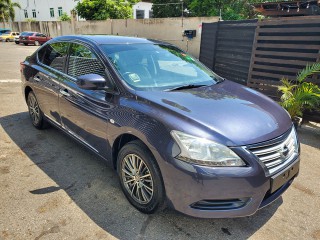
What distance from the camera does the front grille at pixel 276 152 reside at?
2.18 metres

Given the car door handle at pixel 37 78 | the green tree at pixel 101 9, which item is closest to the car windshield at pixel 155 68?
the car door handle at pixel 37 78

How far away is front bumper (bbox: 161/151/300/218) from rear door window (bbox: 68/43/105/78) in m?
1.48

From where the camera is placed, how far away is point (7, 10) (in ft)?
138

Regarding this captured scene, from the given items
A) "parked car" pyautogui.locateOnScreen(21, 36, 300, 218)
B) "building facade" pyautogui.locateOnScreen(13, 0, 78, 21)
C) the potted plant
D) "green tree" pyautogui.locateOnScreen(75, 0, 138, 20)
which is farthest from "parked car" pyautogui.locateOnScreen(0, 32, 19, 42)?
the potted plant

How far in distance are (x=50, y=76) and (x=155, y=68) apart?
165cm

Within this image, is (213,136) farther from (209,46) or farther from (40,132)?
(209,46)

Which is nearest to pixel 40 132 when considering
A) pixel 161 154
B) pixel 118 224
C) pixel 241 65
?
pixel 118 224

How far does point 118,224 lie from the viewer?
250 centimetres

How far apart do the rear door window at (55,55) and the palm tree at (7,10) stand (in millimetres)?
45633

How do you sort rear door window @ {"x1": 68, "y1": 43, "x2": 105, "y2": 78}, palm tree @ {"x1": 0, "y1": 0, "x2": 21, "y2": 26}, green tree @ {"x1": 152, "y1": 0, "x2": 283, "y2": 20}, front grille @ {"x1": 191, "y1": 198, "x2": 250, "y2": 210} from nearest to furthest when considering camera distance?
1. front grille @ {"x1": 191, "y1": 198, "x2": 250, "y2": 210}
2. rear door window @ {"x1": 68, "y1": 43, "x2": 105, "y2": 78}
3. green tree @ {"x1": 152, "y1": 0, "x2": 283, "y2": 20}
4. palm tree @ {"x1": 0, "y1": 0, "x2": 21, "y2": 26}

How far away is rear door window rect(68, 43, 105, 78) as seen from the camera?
3102 millimetres

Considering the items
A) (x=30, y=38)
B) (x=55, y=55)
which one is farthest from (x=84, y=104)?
(x=30, y=38)

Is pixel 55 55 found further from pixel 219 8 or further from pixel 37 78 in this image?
pixel 219 8

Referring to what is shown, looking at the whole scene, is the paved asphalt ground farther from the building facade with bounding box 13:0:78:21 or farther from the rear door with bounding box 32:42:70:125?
the building facade with bounding box 13:0:78:21
